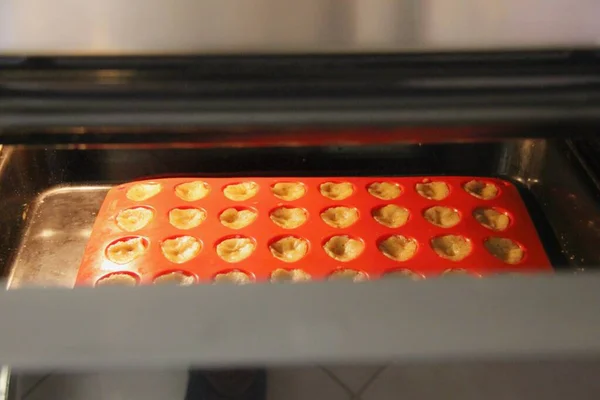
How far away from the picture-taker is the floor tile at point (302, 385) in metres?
0.40

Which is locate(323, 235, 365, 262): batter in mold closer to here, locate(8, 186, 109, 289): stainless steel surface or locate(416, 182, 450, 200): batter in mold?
locate(416, 182, 450, 200): batter in mold

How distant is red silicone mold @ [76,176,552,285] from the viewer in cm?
89

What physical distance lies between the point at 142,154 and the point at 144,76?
1.39 ft

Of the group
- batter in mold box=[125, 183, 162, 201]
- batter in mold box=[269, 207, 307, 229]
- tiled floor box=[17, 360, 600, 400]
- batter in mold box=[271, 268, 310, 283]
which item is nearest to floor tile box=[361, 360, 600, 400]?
tiled floor box=[17, 360, 600, 400]

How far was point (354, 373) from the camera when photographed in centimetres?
40

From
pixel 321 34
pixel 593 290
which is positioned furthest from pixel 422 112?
pixel 593 290

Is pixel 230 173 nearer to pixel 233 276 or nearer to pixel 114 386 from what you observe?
pixel 233 276

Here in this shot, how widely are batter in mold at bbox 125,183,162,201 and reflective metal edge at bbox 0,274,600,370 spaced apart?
1.93 feet

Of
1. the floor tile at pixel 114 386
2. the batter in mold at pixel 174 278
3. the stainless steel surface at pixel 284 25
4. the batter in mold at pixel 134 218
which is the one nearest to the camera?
the floor tile at pixel 114 386

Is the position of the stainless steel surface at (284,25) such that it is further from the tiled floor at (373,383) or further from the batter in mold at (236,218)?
the batter in mold at (236,218)

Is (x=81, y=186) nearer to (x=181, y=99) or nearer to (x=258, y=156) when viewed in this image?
(x=258, y=156)

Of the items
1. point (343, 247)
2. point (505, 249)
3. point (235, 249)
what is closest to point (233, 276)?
point (235, 249)

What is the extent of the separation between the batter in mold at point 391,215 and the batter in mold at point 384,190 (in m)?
0.02

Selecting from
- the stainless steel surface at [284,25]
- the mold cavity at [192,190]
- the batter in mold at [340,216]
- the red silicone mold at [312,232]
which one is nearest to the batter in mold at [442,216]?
the red silicone mold at [312,232]
